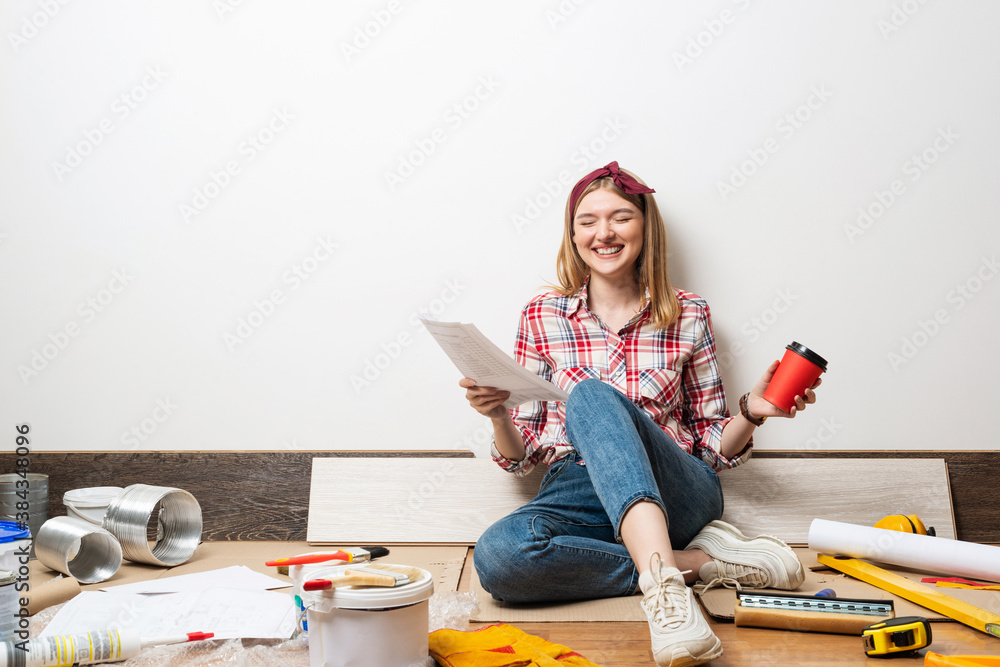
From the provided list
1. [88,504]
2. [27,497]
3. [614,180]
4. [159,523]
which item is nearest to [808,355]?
[614,180]

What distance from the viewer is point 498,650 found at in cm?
114

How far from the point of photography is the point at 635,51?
2.06m

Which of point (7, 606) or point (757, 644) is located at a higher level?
point (7, 606)

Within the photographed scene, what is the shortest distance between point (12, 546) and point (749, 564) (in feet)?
4.37

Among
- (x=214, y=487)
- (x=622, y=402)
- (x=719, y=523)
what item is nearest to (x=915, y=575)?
(x=719, y=523)

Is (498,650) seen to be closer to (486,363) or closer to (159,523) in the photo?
(486,363)

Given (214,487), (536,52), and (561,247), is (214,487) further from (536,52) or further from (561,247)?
(536,52)

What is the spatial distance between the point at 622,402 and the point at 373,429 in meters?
0.92

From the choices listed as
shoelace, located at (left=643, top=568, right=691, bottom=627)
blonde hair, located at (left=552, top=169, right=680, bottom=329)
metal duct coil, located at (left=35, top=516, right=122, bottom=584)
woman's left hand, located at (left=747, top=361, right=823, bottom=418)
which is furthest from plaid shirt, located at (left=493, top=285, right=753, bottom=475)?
metal duct coil, located at (left=35, top=516, right=122, bottom=584)

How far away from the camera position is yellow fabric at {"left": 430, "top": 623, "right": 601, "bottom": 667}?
1.09 m

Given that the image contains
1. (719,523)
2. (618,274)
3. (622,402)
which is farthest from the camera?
(618,274)

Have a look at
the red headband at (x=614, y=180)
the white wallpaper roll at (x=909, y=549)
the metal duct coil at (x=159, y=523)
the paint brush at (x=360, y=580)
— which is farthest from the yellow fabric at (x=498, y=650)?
the red headband at (x=614, y=180)

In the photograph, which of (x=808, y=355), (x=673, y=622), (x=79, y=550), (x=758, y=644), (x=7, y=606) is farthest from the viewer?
(x=79, y=550)

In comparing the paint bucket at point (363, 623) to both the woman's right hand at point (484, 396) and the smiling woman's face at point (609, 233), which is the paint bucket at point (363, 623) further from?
the smiling woman's face at point (609, 233)
